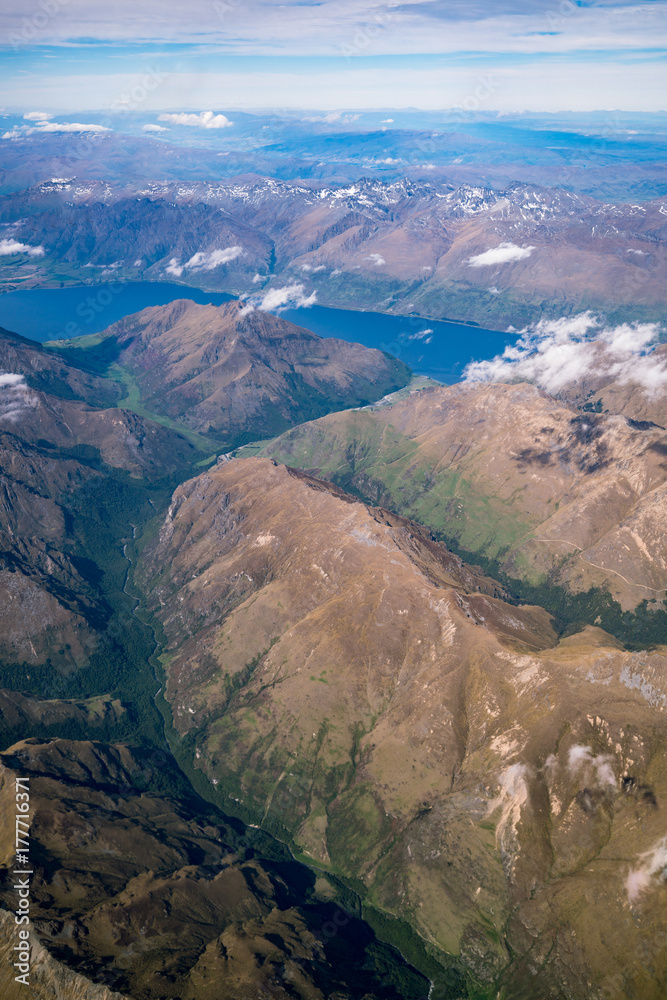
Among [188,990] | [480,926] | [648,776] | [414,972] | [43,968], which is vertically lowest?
[414,972]

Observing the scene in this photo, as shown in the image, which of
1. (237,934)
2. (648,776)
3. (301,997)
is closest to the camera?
(301,997)

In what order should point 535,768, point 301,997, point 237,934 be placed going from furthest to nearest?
point 535,768
point 237,934
point 301,997

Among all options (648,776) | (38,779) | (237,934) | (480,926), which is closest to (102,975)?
(237,934)

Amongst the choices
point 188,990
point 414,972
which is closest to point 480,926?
point 414,972

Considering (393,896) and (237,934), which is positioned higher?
(237,934)

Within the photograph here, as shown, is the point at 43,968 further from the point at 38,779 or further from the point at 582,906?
the point at 582,906

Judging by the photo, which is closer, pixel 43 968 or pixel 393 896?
pixel 43 968
